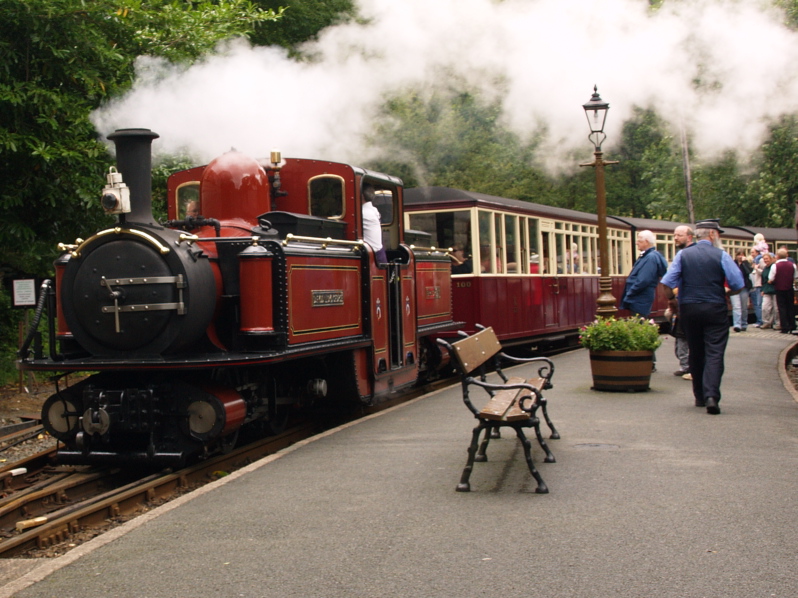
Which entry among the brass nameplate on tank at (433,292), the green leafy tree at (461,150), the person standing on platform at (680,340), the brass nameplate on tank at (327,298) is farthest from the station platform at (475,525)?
the green leafy tree at (461,150)

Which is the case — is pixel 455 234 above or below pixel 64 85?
below

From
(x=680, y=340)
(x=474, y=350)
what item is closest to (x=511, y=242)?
(x=680, y=340)

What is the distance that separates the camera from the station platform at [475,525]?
429 centimetres

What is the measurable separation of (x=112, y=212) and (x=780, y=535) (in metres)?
5.00

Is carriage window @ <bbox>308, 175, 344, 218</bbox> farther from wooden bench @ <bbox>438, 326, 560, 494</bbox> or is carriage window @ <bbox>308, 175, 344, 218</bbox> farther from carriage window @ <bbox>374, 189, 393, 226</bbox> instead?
wooden bench @ <bbox>438, 326, 560, 494</bbox>

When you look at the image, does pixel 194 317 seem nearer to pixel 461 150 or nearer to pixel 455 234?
pixel 455 234

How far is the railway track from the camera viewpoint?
5.56m

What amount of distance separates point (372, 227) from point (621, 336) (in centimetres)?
283

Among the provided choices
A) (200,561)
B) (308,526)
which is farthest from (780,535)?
(200,561)

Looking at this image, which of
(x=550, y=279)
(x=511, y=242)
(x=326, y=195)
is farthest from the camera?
(x=550, y=279)

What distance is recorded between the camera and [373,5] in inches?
556

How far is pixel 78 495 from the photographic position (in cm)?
691

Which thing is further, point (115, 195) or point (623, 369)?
point (623, 369)

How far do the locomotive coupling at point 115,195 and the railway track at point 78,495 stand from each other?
1988 mm
